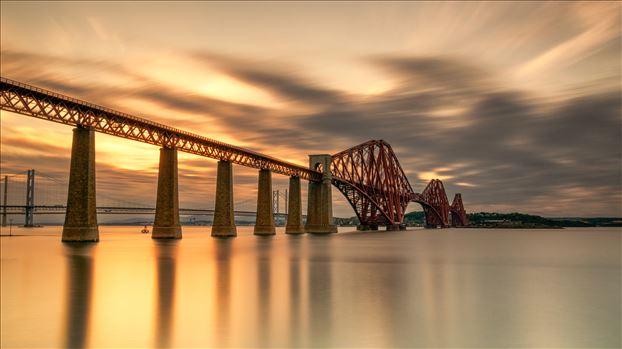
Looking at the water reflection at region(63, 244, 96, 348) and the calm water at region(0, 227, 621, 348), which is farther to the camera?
the calm water at region(0, 227, 621, 348)

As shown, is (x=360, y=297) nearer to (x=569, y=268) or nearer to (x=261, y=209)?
(x=569, y=268)

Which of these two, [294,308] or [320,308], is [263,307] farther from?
[320,308]

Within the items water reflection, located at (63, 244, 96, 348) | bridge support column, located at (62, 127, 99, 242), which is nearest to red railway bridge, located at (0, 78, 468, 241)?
bridge support column, located at (62, 127, 99, 242)

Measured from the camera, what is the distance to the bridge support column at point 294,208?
101 metres

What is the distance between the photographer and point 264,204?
87.8 metres

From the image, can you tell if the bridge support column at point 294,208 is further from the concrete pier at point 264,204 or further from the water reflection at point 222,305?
the water reflection at point 222,305

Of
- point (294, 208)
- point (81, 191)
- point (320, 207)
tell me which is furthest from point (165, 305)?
point (320, 207)

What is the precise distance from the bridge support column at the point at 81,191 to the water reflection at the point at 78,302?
53.0ft

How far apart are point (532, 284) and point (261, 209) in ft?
215

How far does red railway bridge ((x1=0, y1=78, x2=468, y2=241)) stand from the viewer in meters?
48.1

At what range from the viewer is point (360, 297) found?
2028 cm

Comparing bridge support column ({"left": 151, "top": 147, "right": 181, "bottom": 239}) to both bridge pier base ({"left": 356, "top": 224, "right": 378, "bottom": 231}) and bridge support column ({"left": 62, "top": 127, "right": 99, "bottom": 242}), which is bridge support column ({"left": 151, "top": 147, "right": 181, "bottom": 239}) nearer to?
bridge support column ({"left": 62, "top": 127, "right": 99, "bottom": 242})

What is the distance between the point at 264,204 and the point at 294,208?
Answer: 15843 mm

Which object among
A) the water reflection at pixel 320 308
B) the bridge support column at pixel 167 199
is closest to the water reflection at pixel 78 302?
the water reflection at pixel 320 308
